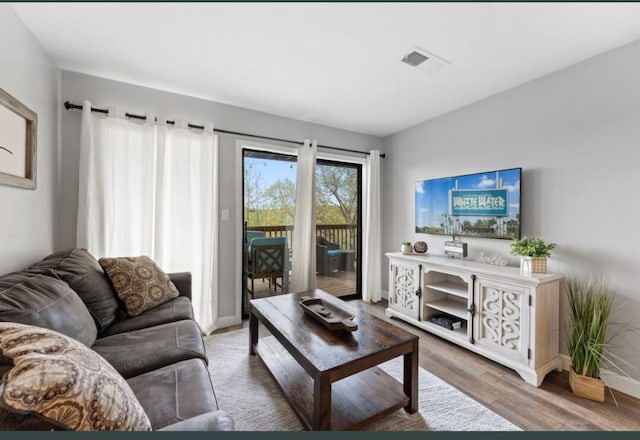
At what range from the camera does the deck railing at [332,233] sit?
3236 mm

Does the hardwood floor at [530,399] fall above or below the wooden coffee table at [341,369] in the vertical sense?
below

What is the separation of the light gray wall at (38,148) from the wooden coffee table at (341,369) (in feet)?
5.00

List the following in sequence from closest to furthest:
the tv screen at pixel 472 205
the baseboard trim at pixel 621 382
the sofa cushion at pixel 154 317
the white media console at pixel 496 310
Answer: the sofa cushion at pixel 154 317
the baseboard trim at pixel 621 382
the white media console at pixel 496 310
the tv screen at pixel 472 205

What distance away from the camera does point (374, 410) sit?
1490 millimetres

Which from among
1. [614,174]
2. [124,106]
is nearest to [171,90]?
[124,106]

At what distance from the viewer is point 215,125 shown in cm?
275

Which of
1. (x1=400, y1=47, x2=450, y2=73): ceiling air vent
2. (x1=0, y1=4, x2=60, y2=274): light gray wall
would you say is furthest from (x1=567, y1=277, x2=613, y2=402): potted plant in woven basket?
(x1=0, y1=4, x2=60, y2=274): light gray wall

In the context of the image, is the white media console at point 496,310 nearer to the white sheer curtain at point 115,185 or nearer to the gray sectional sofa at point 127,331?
the gray sectional sofa at point 127,331

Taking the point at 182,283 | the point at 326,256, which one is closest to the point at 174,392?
the point at 182,283

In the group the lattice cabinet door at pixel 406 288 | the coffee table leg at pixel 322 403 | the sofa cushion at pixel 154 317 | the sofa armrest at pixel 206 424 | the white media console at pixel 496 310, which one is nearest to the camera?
the sofa armrest at pixel 206 424

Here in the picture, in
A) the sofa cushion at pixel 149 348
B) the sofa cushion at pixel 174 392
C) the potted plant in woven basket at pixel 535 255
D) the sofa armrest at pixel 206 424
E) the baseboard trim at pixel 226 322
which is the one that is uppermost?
the potted plant in woven basket at pixel 535 255

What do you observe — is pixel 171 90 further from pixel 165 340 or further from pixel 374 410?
pixel 374 410

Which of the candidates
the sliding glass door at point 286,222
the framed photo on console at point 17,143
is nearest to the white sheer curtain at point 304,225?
the sliding glass door at point 286,222

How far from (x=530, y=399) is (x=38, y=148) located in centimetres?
368
